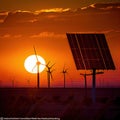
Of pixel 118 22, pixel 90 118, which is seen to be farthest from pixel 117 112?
pixel 118 22

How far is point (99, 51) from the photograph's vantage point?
32.1m

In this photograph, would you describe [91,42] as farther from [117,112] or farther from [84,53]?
[117,112]

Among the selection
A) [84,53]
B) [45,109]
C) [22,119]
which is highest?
[84,53]

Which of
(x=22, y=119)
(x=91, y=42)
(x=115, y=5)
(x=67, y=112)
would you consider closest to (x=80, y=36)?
(x=91, y=42)

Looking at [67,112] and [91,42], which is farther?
[91,42]

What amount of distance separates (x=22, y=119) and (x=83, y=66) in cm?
708

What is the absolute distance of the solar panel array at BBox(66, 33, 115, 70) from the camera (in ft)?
104

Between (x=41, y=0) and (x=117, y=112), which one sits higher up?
(x=41, y=0)

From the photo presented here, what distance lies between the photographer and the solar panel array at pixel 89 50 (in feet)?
104

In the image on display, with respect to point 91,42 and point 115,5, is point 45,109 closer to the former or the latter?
point 91,42

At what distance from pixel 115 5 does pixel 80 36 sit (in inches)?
104

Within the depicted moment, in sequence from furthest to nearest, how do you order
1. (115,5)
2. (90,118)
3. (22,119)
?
(115,5) → (90,118) → (22,119)

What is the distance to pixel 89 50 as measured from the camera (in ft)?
105

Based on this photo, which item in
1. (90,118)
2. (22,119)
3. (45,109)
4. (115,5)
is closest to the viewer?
(22,119)
